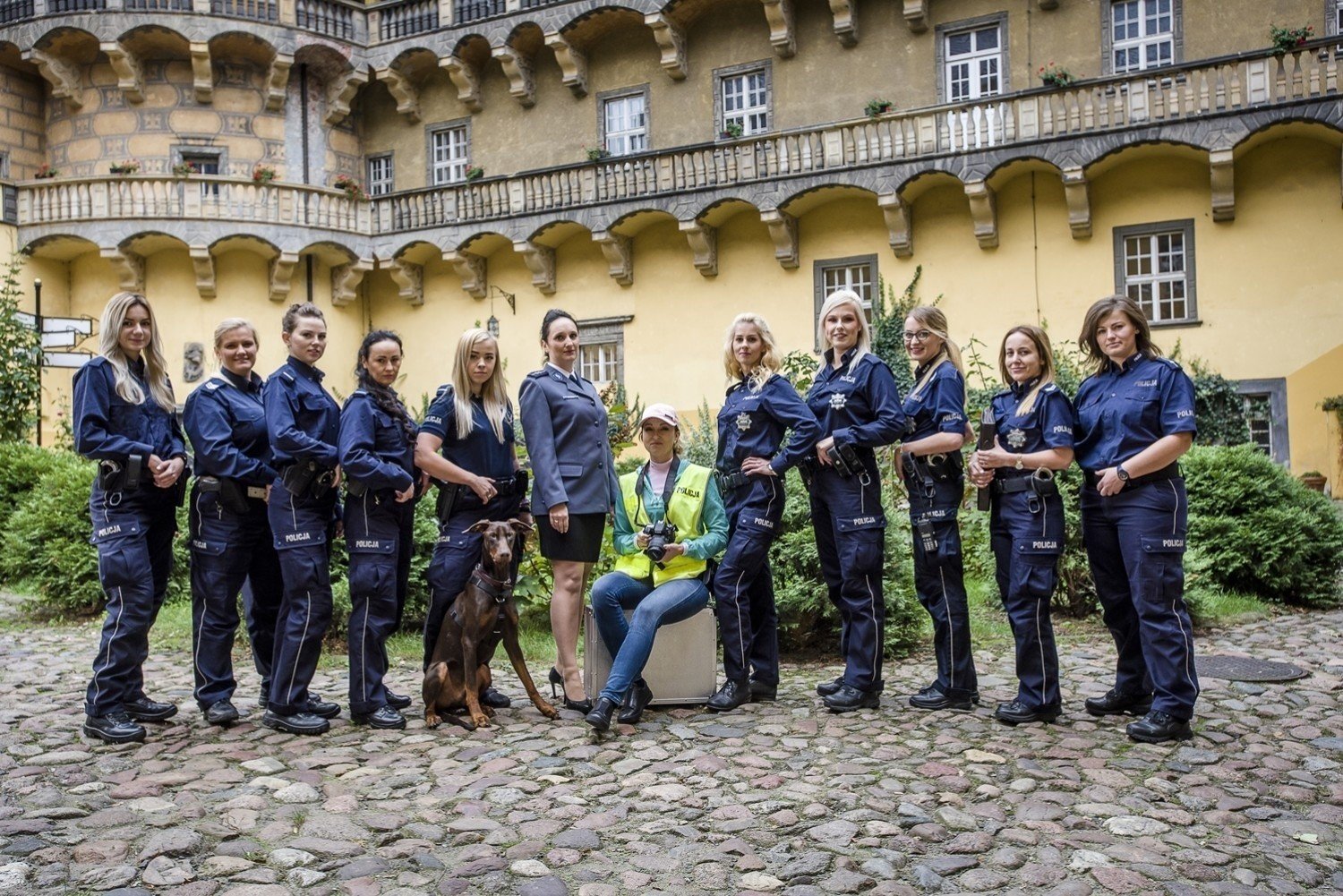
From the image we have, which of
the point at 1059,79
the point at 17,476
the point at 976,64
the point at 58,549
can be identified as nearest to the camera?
the point at 58,549

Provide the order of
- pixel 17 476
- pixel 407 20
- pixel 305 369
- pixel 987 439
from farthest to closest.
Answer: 1. pixel 407 20
2. pixel 17 476
3. pixel 305 369
4. pixel 987 439

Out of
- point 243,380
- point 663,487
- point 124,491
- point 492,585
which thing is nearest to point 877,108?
point 663,487

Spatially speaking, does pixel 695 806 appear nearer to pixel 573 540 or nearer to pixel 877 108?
pixel 573 540

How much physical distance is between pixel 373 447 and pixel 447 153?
2014cm

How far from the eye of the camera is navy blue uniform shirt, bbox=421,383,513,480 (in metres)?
6.11

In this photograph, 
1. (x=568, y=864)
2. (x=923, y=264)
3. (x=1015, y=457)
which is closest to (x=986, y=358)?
(x=923, y=264)

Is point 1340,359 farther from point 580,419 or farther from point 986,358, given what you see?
point 580,419

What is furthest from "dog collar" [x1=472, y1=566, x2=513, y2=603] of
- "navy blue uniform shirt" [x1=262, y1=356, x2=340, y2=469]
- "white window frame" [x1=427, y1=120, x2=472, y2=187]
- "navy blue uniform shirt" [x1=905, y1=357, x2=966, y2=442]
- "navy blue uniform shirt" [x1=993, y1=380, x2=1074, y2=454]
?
"white window frame" [x1=427, y1=120, x2=472, y2=187]

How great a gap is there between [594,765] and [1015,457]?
2.65 metres

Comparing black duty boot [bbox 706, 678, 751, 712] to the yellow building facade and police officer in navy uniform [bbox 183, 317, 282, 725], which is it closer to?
police officer in navy uniform [bbox 183, 317, 282, 725]

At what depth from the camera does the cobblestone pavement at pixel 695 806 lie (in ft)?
12.6

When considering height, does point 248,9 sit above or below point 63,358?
above

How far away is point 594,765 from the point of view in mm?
5188

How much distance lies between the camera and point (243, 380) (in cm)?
620
